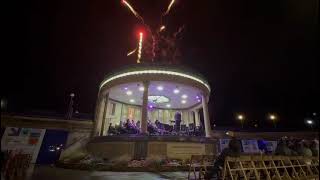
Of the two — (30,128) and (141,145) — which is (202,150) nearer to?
(141,145)

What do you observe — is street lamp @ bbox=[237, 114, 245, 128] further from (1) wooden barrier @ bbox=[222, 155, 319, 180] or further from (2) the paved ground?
(2) the paved ground

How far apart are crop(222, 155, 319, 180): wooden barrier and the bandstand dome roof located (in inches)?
386

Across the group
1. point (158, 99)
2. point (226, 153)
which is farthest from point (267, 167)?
point (158, 99)

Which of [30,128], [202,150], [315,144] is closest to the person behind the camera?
[315,144]

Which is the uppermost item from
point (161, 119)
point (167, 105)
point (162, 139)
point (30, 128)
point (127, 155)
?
point (167, 105)

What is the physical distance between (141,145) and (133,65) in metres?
6.62

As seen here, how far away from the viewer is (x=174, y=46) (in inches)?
850

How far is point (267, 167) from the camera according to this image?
22.3ft

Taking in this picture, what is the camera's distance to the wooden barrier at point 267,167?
20.3ft

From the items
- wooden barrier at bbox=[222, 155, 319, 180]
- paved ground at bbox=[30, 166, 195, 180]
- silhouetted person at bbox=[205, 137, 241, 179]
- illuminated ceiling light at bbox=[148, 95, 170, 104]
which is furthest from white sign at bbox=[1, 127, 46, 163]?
wooden barrier at bbox=[222, 155, 319, 180]

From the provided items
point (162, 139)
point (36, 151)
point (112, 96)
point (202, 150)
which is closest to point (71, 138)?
point (36, 151)

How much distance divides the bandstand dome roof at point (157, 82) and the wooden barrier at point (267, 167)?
32.2ft

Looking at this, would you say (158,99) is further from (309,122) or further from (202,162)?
(309,122)

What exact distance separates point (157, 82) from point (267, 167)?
36.0ft
